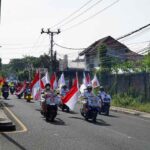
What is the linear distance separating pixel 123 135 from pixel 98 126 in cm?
299

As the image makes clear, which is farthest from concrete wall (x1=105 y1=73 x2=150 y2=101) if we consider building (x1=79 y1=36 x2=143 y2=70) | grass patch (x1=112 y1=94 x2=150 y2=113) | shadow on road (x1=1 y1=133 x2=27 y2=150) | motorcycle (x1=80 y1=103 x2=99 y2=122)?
building (x1=79 y1=36 x2=143 y2=70)

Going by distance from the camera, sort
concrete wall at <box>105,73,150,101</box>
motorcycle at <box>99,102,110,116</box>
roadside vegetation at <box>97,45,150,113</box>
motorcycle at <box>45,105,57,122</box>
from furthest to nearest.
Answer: concrete wall at <box>105,73,150,101</box> → roadside vegetation at <box>97,45,150,113</box> → motorcycle at <box>99,102,110,116</box> → motorcycle at <box>45,105,57,122</box>

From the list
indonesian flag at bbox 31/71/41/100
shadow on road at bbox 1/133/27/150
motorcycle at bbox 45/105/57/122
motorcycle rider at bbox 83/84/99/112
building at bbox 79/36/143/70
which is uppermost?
building at bbox 79/36/143/70

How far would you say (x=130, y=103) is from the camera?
33625 mm

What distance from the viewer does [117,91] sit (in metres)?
40.4

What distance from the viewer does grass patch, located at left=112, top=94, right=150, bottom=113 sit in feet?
100

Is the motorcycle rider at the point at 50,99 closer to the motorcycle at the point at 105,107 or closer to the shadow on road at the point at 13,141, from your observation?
the motorcycle at the point at 105,107

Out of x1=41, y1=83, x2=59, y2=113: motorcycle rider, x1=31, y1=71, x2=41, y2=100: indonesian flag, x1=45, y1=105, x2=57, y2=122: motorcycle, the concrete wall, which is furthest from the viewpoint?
the concrete wall

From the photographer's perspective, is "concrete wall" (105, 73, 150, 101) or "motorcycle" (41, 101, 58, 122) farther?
"concrete wall" (105, 73, 150, 101)

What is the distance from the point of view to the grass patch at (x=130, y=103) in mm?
30572

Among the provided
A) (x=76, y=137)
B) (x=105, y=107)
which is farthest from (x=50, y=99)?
(x=76, y=137)

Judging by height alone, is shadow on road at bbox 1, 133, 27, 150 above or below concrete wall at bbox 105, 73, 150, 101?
below

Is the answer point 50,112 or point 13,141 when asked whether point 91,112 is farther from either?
point 13,141

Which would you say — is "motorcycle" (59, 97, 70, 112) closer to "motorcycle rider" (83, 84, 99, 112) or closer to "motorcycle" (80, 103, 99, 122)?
"motorcycle rider" (83, 84, 99, 112)
